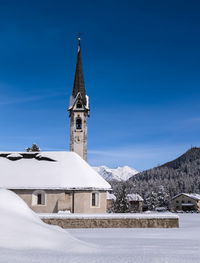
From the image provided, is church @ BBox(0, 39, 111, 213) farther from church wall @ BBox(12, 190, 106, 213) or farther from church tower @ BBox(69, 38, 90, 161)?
church tower @ BBox(69, 38, 90, 161)

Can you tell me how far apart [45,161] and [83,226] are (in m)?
11.6

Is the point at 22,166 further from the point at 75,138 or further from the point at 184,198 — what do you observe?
the point at 184,198

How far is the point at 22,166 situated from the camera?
104 ft

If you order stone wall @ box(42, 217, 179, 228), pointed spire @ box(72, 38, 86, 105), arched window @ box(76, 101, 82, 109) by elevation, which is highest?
pointed spire @ box(72, 38, 86, 105)

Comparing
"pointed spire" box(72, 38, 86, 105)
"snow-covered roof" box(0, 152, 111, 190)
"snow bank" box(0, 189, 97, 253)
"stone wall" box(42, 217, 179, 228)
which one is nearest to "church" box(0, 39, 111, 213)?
"snow-covered roof" box(0, 152, 111, 190)

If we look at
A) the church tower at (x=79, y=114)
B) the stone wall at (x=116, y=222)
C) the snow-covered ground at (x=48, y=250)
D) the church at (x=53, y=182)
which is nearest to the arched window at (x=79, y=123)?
the church tower at (x=79, y=114)

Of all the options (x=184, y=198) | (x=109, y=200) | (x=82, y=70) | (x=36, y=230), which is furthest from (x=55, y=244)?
(x=184, y=198)

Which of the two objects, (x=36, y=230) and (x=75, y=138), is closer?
(x=36, y=230)

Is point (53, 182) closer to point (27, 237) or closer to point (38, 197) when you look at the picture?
point (38, 197)

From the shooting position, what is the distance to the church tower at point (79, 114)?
141 ft

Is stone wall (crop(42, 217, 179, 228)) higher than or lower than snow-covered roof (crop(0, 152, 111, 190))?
lower

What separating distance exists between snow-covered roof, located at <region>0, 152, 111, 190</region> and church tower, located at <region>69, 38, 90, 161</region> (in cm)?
897

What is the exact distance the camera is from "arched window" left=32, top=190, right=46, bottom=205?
2917 centimetres

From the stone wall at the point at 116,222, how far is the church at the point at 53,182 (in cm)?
610
